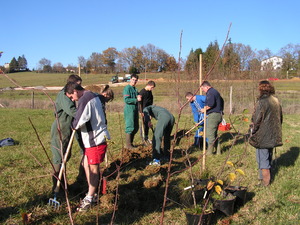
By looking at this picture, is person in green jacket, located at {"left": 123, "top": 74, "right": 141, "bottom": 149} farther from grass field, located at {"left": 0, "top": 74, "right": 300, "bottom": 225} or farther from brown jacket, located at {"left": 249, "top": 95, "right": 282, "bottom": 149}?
brown jacket, located at {"left": 249, "top": 95, "right": 282, "bottom": 149}

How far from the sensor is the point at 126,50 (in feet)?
194

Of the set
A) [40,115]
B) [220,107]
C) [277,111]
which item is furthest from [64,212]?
[40,115]

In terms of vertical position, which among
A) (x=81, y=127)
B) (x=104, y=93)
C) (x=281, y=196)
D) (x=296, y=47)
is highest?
(x=296, y=47)

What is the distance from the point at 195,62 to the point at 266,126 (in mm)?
10836

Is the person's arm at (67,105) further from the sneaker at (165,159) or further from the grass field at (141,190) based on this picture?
the sneaker at (165,159)

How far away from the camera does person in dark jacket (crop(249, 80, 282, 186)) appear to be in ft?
14.5

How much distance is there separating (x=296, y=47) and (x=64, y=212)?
3774 cm

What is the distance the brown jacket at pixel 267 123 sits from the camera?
443cm

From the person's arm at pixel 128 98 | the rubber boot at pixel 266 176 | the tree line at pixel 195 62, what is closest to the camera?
the rubber boot at pixel 266 176

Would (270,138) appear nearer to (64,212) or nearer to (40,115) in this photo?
(64,212)

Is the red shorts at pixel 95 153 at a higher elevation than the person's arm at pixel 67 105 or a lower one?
lower

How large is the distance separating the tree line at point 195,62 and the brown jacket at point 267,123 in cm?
122

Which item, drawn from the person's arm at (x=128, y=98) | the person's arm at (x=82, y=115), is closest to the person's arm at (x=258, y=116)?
the person's arm at (x=82, y=115)

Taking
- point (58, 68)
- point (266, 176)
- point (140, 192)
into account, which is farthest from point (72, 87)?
point (58, 68)
